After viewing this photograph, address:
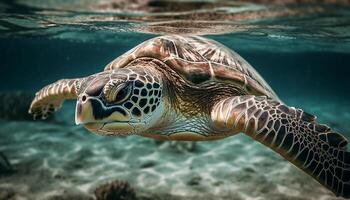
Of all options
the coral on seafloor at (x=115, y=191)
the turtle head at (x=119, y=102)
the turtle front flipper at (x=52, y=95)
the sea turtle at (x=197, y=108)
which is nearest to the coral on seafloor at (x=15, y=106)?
the turtle front flipper at (x=52, y=95)

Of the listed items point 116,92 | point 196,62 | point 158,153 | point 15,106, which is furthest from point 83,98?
point 15,106

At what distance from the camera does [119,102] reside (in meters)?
3.03

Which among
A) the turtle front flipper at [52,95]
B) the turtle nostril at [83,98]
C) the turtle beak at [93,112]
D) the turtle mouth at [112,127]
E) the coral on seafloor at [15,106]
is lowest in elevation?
the coral on seafloor at [15,106]

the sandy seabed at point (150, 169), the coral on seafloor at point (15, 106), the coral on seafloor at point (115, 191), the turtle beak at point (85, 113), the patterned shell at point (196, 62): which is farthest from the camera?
the coral on seafloor at point (15, 106)

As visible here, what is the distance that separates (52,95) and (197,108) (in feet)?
8.97

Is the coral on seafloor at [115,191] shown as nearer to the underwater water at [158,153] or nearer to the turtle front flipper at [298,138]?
the underwater water at [158,153]

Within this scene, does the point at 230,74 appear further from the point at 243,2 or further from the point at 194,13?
the point at 194,13

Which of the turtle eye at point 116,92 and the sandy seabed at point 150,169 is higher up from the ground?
the turtle eye at point 116,92

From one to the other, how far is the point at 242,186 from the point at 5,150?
6.59 metres

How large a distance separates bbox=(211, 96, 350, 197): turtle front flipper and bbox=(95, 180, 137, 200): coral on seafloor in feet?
10.4

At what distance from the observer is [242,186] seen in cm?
637

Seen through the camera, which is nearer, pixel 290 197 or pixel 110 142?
pixel 290 197

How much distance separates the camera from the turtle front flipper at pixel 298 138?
3.04 metres

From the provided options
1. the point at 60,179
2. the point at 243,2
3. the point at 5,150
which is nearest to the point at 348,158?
the point at 243,2
